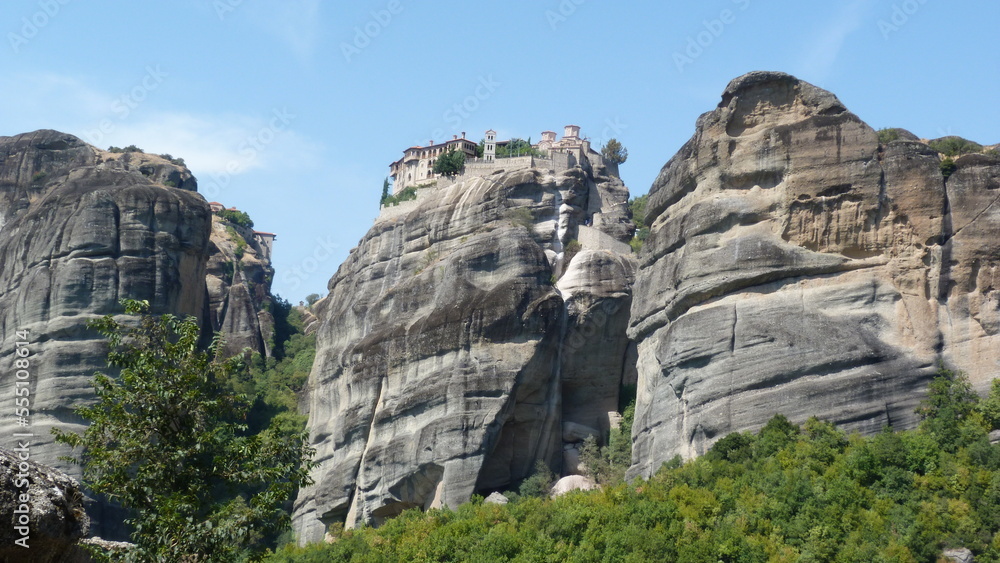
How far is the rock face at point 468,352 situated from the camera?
5891 centimetres

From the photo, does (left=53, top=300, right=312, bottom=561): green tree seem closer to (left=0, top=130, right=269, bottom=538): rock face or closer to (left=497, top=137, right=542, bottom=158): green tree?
(left=0, top=130, right=269, bottom=538): rock face

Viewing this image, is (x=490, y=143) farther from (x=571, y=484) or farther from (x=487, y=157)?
(x=571, y=484)

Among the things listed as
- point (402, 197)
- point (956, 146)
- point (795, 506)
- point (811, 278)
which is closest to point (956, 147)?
point (956, 146)

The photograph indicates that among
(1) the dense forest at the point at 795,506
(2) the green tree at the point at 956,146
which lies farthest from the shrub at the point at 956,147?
(1) the dense forest at the point at 795,506

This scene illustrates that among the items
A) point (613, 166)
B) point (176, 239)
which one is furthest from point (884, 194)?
point (176, 239)

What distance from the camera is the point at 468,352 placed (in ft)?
199

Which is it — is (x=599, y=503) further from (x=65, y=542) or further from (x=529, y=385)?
(x=65, y=542)

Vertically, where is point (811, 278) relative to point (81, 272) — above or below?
below

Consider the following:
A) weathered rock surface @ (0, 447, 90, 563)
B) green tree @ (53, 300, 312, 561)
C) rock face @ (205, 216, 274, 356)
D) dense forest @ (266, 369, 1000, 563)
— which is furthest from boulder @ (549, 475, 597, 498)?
weathered rock surface @ (0, 447, 90, 563)

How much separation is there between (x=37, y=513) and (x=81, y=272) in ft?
193

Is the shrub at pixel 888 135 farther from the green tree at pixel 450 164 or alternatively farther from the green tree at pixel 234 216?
the green tree at pixel 234 216

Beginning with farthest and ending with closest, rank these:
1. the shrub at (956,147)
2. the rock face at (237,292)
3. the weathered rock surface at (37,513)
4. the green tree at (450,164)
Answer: the rock face at (237,292) < the green tree at (450,164) < the shrub at (956,147) < the weathered rock surface at (37,513)

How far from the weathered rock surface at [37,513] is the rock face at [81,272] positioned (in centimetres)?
4994

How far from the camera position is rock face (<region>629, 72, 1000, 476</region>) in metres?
46.2
